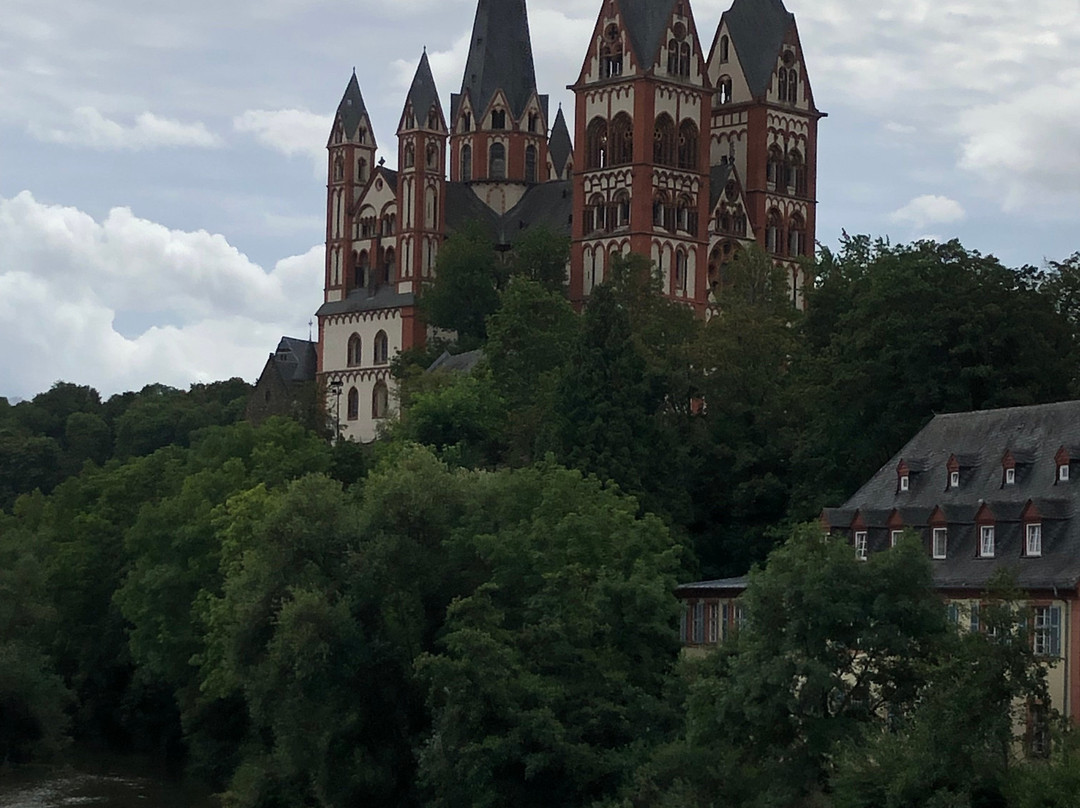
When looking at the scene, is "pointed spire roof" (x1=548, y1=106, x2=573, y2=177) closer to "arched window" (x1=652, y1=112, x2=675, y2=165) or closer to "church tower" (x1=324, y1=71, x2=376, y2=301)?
A: "church tower" (x1=324, y1=71, x2=376, y2=301)

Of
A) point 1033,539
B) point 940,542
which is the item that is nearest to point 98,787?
point 940,542

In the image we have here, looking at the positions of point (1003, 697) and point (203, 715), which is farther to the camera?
point (203, 715)

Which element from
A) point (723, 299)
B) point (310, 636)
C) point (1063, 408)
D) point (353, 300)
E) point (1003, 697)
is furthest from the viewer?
point (353, 300)

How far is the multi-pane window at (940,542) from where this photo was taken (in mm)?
61438

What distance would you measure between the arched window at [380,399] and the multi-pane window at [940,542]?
86.1 meters

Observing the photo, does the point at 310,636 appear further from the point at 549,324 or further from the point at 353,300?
the point at 353,300

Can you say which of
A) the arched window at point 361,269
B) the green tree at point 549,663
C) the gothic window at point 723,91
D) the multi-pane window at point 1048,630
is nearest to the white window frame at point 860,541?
the green tree at point 549,663

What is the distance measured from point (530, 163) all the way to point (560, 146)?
31.5ft

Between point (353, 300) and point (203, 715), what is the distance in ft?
225

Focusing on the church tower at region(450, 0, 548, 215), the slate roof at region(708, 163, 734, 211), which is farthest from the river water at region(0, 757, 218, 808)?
the church tower at region(450, 0, 548, 215)

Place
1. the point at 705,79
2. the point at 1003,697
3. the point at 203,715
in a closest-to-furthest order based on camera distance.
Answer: the point at 1003,697 → the point at 203,715 → the point at 705,79

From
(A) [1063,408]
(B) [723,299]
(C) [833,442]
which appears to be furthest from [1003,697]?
(B) [723,299]

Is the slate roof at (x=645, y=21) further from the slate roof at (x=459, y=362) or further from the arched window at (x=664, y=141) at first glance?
the slate roof at (x=459, y=362)

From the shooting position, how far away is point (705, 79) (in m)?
141
